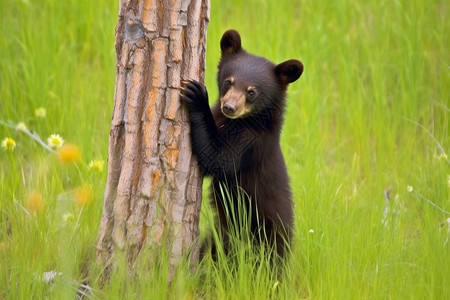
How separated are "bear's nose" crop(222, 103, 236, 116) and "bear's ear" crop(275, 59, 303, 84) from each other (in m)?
0.58

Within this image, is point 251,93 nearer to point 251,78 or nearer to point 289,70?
point 251,78

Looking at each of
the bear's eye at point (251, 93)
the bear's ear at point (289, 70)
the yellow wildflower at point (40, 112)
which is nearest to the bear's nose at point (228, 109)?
the bear's eye at point (251, 93)

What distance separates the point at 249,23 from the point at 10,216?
3.69 metres

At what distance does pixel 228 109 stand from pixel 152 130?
2.07 ft

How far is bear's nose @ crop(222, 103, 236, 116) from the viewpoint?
140 inches

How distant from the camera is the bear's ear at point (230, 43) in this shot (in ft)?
13.1

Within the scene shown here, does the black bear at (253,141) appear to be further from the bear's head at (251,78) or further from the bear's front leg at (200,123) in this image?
the bear's front leg at (200,123)

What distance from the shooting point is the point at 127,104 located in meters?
3.08

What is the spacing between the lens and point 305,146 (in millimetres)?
4977

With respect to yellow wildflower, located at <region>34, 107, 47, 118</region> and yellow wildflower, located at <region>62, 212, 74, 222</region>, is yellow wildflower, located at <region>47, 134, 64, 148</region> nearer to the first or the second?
yellow wildflower, located at <region>34, 107, 47, 118</region>

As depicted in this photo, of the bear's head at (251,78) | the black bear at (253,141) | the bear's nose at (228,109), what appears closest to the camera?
the bear's nose at (228,109)

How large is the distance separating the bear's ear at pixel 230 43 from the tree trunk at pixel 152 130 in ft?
2.63

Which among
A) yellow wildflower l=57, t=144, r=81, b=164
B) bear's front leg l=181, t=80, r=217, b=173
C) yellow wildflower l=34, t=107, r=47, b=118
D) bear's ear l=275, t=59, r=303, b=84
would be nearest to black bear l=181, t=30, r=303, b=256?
bear's ear l=275, t=59, r=303, b=84

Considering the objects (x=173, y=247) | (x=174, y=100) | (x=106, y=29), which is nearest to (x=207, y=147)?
(x=174, y=100)
